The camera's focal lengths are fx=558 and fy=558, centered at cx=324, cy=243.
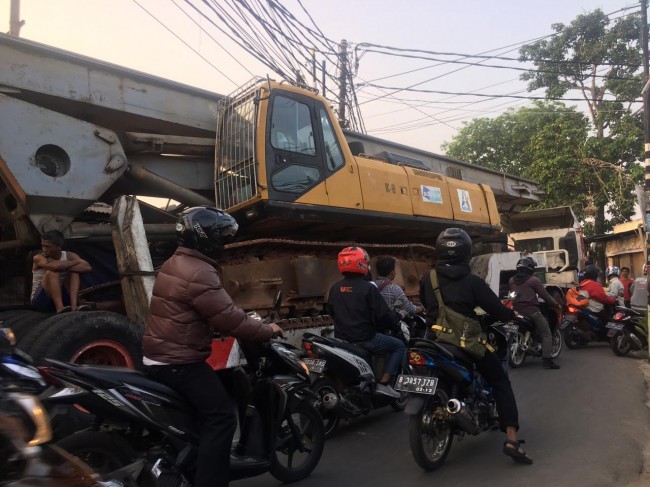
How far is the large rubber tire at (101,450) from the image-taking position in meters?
2.72

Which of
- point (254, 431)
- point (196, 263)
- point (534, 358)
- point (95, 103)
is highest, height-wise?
point (95, 103)

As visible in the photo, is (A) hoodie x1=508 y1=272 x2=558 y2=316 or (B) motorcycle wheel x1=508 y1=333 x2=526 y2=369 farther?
(A) hoodie x1=508 y1=272 x2=558 y2=316

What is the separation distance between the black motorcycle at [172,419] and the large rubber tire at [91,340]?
1.80 metres

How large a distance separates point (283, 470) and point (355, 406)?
1.29 metres

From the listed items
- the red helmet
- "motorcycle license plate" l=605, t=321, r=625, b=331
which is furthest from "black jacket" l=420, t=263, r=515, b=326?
"motorcycle license plate" l=605, t=321, r=625, b=331

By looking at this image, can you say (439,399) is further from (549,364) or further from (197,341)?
(549,364)

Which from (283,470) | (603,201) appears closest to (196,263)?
(283,470)

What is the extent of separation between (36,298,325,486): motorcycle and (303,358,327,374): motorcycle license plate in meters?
0.66

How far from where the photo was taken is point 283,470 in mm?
3971

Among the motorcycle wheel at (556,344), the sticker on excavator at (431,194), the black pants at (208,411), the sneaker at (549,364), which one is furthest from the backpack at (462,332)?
the motorcycle wheel at (556,344)

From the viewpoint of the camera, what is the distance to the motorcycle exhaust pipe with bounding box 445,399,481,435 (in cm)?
416

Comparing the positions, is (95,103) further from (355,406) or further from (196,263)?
(355,406)

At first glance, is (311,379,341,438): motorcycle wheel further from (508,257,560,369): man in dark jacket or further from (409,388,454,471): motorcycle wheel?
(508,257,560,369): man in dark jacket

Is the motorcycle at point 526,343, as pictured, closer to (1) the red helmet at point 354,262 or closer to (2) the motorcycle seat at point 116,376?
(1) the red helmet at point 354,262
